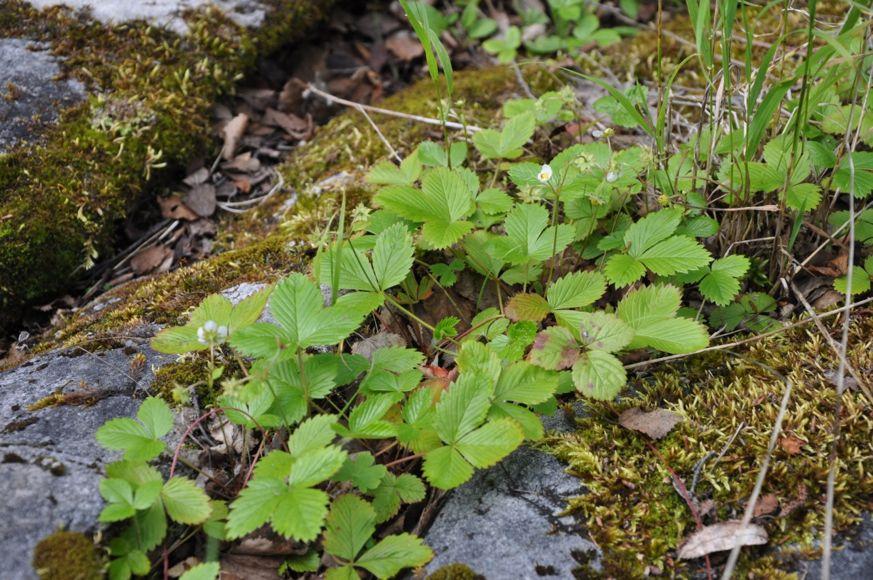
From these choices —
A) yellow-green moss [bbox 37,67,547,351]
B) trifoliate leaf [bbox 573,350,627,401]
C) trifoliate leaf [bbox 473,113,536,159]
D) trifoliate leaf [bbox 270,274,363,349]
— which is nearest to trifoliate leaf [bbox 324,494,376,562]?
trifoliate leaf [bbox 270,274,363,349]

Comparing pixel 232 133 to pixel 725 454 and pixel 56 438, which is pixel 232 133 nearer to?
pixel 56 438

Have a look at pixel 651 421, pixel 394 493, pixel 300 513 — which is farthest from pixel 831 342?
pixel 300 513

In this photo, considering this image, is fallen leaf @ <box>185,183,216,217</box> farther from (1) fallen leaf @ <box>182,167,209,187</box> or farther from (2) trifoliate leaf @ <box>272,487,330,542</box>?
(2) trifoliate leaf @ <box>272,487,330,542</box>

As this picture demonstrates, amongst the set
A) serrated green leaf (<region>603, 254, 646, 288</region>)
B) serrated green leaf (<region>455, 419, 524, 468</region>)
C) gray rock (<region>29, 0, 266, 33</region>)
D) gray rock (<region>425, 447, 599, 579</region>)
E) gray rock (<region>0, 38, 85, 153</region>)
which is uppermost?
gray rock (<region>29, 0, 266, 33</region>)

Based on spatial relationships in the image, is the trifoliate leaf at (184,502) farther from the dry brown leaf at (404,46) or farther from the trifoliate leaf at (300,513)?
the dry brown leaf at (404,46)

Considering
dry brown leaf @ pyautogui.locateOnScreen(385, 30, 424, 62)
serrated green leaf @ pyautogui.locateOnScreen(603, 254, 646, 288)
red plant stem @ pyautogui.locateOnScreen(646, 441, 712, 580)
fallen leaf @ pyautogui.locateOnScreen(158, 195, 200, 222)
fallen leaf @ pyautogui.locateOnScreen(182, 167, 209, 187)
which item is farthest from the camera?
dry brown leaf @ pyautogui.locateOnScreen(385, 30, 424, 62)

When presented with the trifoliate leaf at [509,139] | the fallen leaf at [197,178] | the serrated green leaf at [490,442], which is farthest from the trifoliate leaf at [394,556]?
the fallen leaf at [197,178]

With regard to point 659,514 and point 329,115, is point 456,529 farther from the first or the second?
point 329,115
